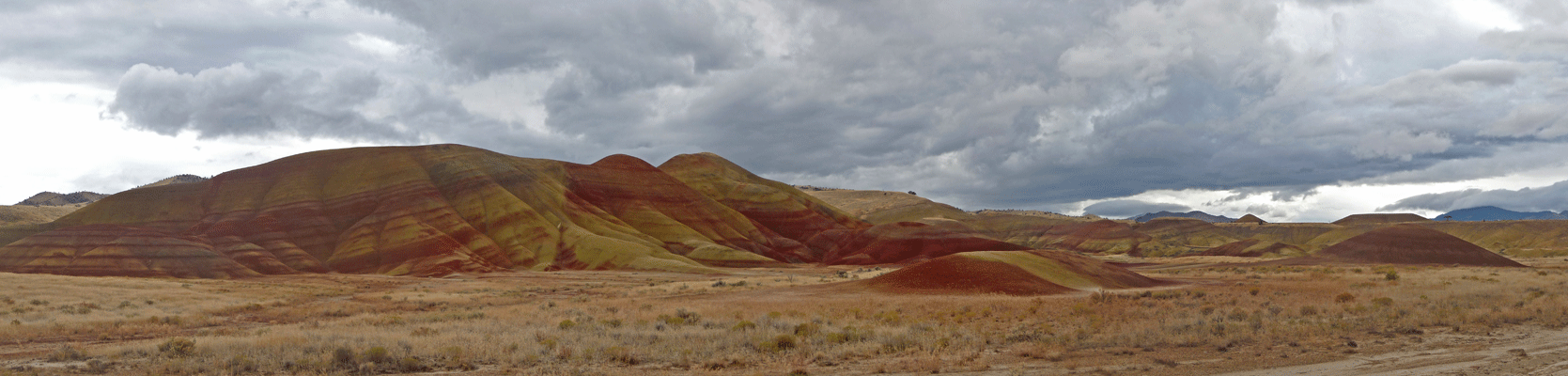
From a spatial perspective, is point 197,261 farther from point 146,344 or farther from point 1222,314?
point 1222,314

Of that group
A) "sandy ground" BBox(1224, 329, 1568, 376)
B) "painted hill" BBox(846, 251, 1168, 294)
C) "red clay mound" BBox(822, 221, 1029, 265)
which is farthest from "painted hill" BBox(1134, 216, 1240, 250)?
"sandy ground" BBox(1224, 329, 1568, 376)

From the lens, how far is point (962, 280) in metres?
46.6

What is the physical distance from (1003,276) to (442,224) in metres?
86.6

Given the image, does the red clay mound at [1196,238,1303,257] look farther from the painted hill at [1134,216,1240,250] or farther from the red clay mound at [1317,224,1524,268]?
the red clay mound at [1317,224,1524,268]

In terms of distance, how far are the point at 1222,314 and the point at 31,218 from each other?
207 meters

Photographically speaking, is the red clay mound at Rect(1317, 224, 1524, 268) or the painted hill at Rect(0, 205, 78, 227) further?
the painted hill at Rect(0, 205, 78, 227)

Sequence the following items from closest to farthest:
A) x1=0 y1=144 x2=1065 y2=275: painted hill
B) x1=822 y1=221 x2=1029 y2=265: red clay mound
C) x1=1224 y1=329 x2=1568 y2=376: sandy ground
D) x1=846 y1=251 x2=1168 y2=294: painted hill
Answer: x1=1224 y1=329 x2=1568 y2=376: sandy ground, x1=846 y1=251 x2=1168 y2=294: painted hill, x1=0 y1=144 x2=1065 y2=275: painted hill, x1=822 y1=221 x2=1029 y2=265: red clay mound

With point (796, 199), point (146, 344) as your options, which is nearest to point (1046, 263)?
point (146, 344)

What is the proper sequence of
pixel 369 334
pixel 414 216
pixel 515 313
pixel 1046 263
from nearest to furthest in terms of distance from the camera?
1. pixel 369 334
2. pixel 515 313
3. pixel 1046 263
4. pixel 414 216

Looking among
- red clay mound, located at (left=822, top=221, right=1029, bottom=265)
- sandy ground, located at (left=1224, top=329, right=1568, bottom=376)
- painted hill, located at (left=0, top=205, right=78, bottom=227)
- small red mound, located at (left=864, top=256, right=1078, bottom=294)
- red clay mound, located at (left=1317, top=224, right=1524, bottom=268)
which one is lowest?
sandy ground, located at (left=1224, top=329, right=1568, bottom=376)

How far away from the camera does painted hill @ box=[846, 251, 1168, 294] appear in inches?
1756

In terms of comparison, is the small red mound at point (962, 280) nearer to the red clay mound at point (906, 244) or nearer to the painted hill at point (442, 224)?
the painted hill at point (442, 224)

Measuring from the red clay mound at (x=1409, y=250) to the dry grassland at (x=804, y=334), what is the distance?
236 ft

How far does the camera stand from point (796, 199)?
172 m
